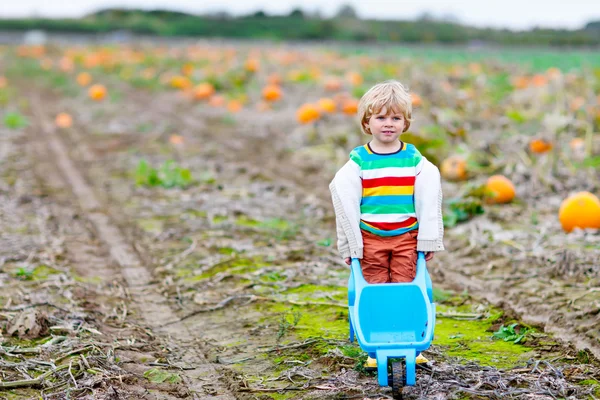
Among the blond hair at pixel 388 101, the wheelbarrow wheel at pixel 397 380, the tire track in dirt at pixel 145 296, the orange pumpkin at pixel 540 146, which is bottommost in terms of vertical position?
the tire track in dirt at pixel 145 296

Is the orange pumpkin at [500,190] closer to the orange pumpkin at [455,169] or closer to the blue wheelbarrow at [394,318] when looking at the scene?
the orange pumpkin at [455,169]

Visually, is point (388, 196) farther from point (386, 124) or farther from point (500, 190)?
point (500, 190)

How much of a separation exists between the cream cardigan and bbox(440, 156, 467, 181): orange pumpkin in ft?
14.4

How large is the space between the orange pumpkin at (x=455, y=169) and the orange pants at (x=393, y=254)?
14.3ft

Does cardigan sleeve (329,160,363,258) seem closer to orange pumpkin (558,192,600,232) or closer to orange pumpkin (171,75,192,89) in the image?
orange pumpkin (558,192,600,232)

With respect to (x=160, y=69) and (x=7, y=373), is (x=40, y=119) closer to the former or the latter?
(x=160, y=69)

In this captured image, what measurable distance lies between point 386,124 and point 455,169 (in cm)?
455

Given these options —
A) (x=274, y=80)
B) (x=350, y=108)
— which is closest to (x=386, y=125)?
(x=350, y=108)

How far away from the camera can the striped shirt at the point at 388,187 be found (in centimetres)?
346

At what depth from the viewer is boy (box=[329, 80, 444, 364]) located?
3424mm

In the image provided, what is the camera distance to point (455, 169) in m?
7.77

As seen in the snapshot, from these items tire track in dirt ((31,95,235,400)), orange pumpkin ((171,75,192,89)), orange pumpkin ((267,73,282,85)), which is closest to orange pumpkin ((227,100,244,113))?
orange pumpkin ((267,73,282,85))

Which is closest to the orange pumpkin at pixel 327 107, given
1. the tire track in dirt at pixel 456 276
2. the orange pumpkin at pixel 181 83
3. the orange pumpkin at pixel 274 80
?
the tire track in dirt at pixel 456 276

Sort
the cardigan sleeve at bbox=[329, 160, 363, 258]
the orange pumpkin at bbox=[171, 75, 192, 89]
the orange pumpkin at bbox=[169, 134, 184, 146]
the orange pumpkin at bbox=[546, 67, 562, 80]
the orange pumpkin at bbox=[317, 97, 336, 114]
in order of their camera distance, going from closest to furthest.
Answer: the cardigan sleeve at bbox=[329, 160, 363, 258] < the orange pumpkin at bbox=[546, 67, 562, 80] < the orange pumpkin at bbox=[169, 134, 184, 146] < the orange pumpkin at bbox=[317, 97, 336, 114] < the orange pumpkin at bbox=[171, 75, 192, 89]
